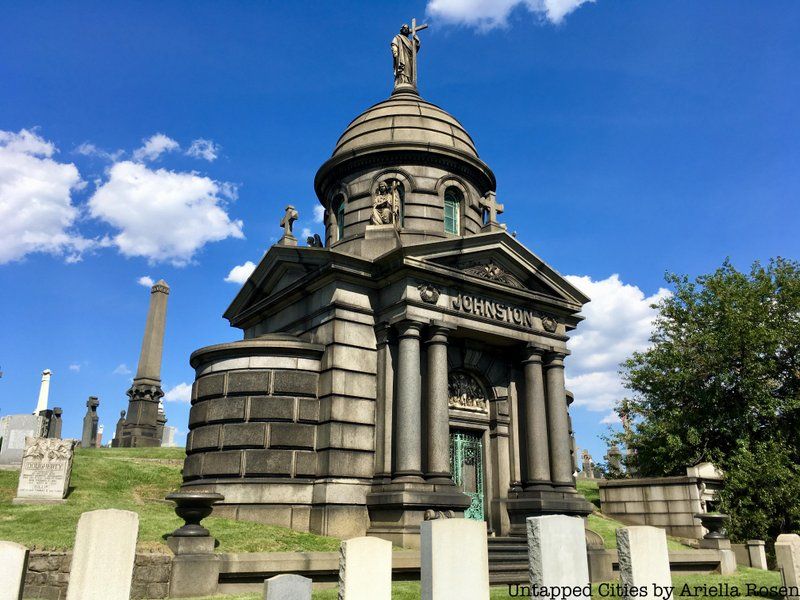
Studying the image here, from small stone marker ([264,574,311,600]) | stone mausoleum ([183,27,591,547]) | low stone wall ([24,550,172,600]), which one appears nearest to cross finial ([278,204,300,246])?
stone mausoleum ([183,27,591,547])

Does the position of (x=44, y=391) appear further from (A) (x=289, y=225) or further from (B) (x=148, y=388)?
(A) (x=289, y=225)

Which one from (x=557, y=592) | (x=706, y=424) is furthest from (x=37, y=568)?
(x=706, y=424)

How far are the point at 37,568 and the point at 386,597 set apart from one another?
5.58m

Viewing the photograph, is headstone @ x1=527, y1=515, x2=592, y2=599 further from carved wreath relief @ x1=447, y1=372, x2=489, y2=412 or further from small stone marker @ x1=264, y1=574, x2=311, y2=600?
carved wreath relief @ x1=447, y1=372, x2=489, y2=412

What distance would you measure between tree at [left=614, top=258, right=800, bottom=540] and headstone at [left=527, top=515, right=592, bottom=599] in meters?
17.2

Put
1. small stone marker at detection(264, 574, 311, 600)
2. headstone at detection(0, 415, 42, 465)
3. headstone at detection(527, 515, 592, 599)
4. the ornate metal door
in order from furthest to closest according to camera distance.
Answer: headstone at detection(0, 415, 42, 465) < the ornate metal door < headstone at detection(527, 515, 592, 599) < small stone marker at detection(264, 574, 311, 600)

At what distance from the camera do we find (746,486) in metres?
20.6

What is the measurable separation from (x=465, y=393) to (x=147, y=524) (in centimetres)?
863

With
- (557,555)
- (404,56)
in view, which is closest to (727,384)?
(404,56)

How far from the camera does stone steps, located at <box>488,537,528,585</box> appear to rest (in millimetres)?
12164

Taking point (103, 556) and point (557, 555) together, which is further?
point (557, 555)

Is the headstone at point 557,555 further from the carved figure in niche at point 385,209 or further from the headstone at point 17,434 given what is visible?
the headstone at point 17,434

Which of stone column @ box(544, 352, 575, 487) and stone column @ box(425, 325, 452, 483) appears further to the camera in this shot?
stone column @ box(544, 352, 575, 487)

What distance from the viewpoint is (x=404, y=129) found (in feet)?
70.8
